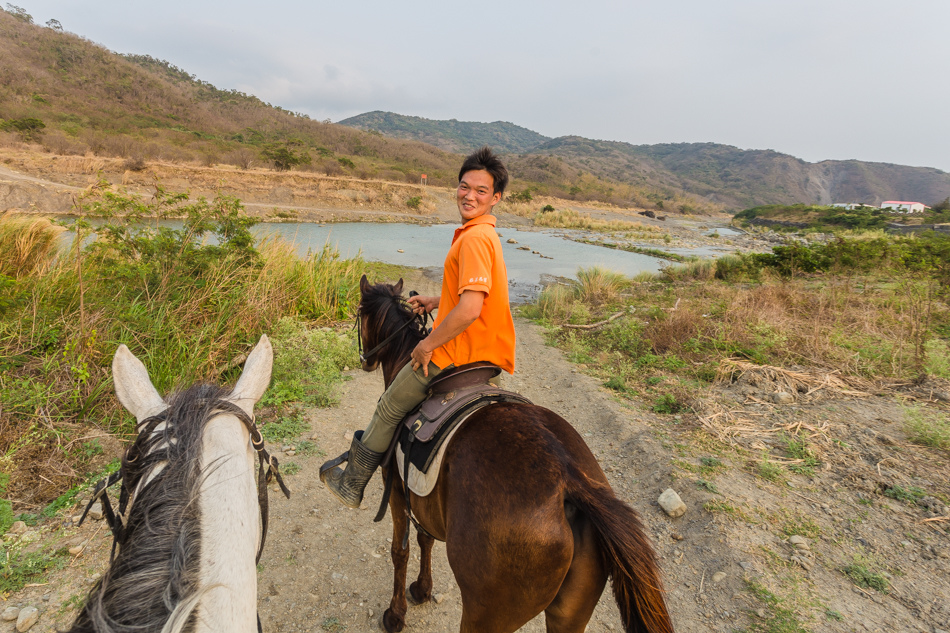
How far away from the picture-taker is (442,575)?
9.09 ft

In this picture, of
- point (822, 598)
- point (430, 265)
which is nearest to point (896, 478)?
point (822, 598)

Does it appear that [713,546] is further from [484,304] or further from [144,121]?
[144,121]

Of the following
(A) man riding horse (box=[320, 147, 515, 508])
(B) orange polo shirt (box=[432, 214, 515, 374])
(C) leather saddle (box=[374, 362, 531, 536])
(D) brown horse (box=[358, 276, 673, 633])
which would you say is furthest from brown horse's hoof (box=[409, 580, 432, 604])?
(B) orange polo shirt (box=[432, 214, 515, 374])

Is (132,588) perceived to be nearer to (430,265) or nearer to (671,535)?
(671,535)

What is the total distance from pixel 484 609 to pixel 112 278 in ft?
17.1

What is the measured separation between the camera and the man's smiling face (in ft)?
6.71

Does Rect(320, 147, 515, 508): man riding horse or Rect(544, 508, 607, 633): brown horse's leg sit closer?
Rect(544, 508, 607, 633): brown horse's leg

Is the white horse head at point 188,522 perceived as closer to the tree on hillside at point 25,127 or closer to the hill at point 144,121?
the hill at point 144,121

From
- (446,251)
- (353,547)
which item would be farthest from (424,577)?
(446,251)

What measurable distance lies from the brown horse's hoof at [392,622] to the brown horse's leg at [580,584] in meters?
1.32

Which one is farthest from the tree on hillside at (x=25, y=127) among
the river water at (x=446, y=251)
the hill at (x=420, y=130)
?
the hill at (x=420, y=130)

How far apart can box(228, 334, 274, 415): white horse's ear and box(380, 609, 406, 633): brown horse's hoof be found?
1.72 meters

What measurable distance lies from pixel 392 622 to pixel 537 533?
165 cm

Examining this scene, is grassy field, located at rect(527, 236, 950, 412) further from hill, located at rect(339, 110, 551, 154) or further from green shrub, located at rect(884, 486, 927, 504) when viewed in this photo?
hill, located at rect(339, 110, 551, 154)
